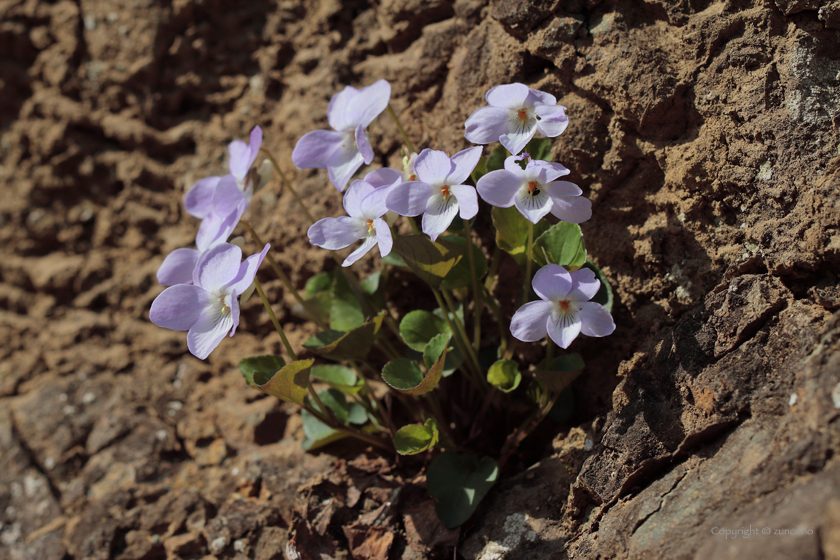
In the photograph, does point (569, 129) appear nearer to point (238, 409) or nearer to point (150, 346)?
point (238, 409)

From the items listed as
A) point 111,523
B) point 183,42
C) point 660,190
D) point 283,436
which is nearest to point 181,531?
point 111,523

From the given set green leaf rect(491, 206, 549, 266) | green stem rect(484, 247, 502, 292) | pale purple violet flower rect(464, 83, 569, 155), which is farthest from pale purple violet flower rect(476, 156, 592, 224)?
green stem rect(484, 247, 502, 292)

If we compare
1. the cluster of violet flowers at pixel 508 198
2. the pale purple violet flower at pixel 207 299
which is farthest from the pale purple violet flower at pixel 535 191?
the pale purple violet flower at pixel 207 299

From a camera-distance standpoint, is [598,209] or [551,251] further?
[598,209]

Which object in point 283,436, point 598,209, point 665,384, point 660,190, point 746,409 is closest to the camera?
point 746,409

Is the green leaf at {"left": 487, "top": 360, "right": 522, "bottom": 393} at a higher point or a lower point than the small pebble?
higher

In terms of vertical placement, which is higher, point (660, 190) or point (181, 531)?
point (660, 190)

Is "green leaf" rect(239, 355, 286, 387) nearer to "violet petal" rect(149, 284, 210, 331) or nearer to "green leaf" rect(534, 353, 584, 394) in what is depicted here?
"violet petal" rect(149, 284, 210, 331)
